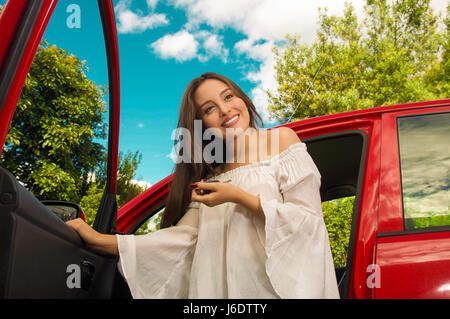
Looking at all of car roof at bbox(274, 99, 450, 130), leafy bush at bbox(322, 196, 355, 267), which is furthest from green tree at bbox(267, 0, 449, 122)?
car roof at bbox(274, 99, 450, 130)

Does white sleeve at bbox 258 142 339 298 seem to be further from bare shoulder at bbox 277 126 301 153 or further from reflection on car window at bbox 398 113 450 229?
reflection on car window at bbox 398 113 450 229

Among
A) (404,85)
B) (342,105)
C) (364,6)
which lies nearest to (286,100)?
(342,105)

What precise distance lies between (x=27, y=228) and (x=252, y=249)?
703 mm

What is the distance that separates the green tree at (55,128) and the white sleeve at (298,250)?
0.62 meters

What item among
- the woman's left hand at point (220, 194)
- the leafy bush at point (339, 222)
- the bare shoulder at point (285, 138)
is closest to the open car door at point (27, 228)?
the woman's left hand at point (220, 194)

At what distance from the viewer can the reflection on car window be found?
124 centimetres

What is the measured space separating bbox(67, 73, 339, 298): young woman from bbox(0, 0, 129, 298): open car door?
157 millimetres

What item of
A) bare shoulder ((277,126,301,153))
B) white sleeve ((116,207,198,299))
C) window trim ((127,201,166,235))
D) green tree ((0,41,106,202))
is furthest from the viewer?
window trim ((127,201,166,235))

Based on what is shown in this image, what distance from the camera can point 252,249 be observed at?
1.17 meters

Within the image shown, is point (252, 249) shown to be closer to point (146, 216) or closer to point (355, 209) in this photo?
point (355, 209)

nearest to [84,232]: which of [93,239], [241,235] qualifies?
[93,239]

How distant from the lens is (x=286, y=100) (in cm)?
1393
